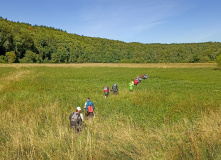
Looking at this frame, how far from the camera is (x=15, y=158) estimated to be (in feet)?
12.6

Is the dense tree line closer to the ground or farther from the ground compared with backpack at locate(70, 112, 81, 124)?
farther from the ground

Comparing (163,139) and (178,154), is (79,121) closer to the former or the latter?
(163,139)

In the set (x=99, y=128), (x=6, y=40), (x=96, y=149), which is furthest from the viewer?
(x=6, y=40)

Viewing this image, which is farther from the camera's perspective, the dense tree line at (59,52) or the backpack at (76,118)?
the dense tree line at (59,52)

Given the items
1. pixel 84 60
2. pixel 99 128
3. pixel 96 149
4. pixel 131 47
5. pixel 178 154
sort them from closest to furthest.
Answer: pixel 178 154, pixel 96 149, pixel 99 128, pixel 84 60, pixel 131 47

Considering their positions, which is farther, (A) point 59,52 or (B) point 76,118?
(A) point 59,52

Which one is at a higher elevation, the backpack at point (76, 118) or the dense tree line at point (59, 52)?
the dense tree line at point (59, 52)

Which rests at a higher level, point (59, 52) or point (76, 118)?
point (59, 52)

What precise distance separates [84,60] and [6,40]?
5743 centimetres

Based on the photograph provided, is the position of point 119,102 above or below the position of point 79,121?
below

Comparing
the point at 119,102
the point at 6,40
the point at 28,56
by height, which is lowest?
the point at 119,102

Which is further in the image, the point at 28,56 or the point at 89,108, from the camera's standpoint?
the point at 28,56

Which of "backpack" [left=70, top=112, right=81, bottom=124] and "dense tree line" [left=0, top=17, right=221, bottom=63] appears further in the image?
"dense tree line" [left=0, top=17, right=221, bottom=63]

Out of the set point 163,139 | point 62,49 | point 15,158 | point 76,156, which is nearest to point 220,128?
point 163,139
